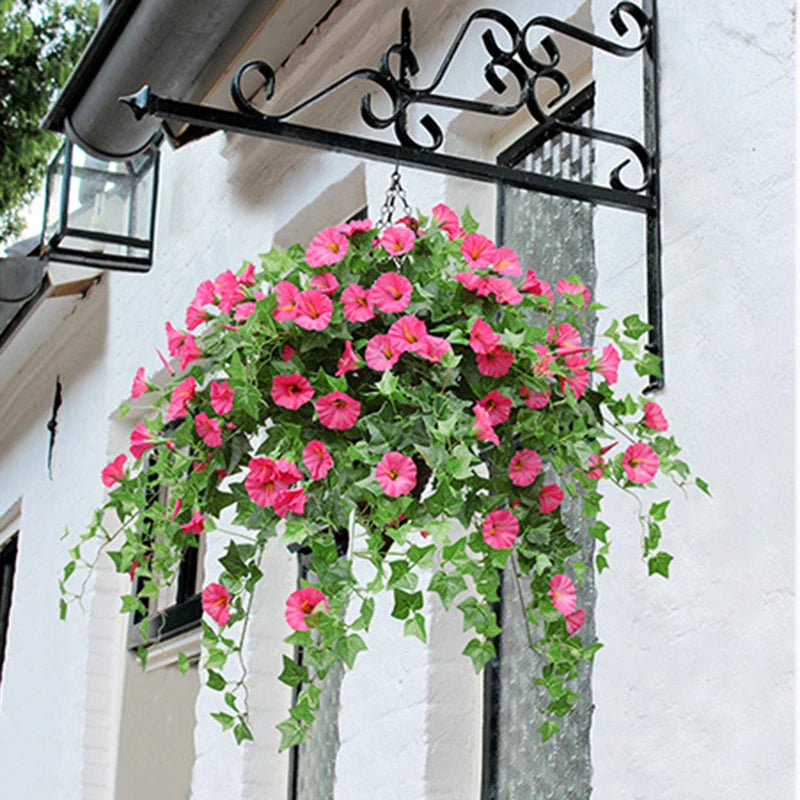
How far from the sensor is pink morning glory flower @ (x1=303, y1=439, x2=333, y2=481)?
234cm

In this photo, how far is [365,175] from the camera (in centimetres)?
434

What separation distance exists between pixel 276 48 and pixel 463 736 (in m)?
2.13

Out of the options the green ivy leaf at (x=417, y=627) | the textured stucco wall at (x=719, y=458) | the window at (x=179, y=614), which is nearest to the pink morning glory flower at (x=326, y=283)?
the green ivy leaf at (x=417, y=627)

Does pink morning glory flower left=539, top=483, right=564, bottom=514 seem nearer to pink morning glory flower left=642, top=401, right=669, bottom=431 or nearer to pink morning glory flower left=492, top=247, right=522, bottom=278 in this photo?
pink morning glory flower left=642, top=401, right=669, bottom=431

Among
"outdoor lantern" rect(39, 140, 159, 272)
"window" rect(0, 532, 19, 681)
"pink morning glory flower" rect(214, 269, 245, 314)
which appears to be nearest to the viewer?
"pink morning glory flower" rect(214, 269, 245, 314)

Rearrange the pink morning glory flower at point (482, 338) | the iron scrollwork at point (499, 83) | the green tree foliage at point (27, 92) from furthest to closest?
the green tree foliage at point (27, 92) → the iron scrollwork at point (499, 83) → the pink morning glory flower at point (482, 338)

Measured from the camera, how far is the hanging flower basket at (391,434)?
7.58 ft

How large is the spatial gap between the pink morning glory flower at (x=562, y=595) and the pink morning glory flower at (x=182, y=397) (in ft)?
2.04

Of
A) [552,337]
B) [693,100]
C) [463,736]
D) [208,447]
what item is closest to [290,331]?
[208,447]

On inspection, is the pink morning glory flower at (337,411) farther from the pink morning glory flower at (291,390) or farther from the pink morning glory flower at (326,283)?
the pink morning glory flower at (326,283)

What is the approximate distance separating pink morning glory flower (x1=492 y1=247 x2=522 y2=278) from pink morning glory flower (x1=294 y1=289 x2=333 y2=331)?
272mm

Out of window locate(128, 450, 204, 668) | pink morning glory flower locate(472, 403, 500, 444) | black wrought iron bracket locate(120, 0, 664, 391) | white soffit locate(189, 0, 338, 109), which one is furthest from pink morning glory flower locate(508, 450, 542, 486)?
window locate(128, 450, 204, 668)

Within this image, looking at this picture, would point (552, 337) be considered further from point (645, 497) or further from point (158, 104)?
point (158, 104)

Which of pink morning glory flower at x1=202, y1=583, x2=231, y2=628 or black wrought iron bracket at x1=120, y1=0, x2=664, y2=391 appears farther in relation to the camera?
black wrought iron bracket at x1=120, y1=0, x2=664, y2=391
